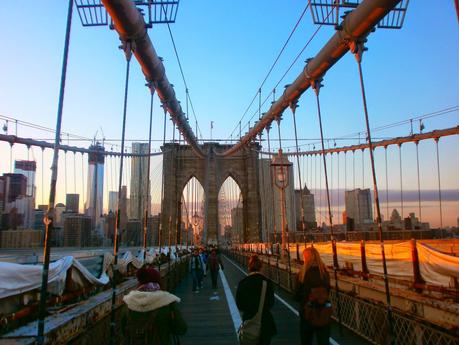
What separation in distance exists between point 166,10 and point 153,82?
3989 millimetres

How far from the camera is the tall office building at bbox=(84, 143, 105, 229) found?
2962cm

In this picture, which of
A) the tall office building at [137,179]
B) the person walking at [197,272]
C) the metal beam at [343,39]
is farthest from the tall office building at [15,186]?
the metal beam at [343,39]

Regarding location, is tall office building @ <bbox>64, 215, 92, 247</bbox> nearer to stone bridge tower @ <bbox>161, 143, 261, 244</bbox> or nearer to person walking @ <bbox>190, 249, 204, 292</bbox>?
person walking @ <bbox>190, 249, 204, 292</bbox>

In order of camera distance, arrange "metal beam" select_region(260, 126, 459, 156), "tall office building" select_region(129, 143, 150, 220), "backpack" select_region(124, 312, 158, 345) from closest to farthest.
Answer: "backpack" select_region(124, 312, 158, 345), "metal beam" select_region(260, 126, 459, 156), "tall office building" select_region(129, 143, 150, 220)

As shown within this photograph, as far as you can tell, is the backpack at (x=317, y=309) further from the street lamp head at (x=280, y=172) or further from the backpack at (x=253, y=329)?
the street lamp head at (x=280, y=172)

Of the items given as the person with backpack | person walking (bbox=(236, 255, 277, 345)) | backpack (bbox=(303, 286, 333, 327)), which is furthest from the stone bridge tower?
person walking (bbox=(236, 255, 277, 345))

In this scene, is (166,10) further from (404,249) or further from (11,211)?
(11,211)

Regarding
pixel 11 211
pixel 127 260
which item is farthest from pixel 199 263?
pixel 11 211

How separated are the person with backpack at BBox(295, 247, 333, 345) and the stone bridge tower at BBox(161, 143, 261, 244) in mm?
52209

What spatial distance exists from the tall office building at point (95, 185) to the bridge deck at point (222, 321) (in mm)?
19791

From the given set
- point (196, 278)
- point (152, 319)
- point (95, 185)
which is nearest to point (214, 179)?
point (95, 185)

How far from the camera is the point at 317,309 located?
4.00 meters

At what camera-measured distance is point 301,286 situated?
4160 mm

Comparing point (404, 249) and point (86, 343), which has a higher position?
point (404, 249)
